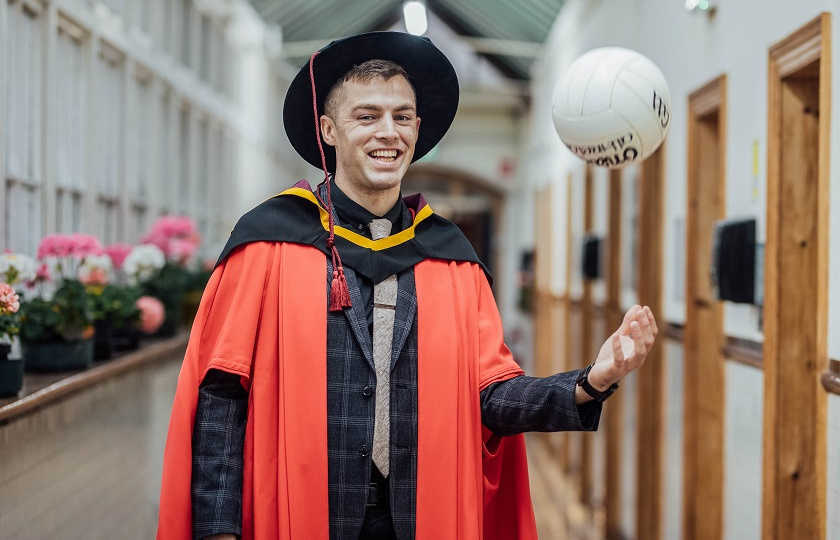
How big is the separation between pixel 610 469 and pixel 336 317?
4.76 meters

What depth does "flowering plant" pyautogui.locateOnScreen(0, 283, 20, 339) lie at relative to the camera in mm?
2900

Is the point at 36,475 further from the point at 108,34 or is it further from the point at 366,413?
the point at 108,34

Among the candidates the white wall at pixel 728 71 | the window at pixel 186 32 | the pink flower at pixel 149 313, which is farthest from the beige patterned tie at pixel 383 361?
the window at pixel 186 32

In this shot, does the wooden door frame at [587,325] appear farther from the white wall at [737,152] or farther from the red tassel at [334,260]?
the red tassel at [334,260]

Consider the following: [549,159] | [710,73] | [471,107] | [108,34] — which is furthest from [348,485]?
[471,107]

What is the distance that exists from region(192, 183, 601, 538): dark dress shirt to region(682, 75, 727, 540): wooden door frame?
2549 millimetres

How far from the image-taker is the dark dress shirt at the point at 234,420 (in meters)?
2.08

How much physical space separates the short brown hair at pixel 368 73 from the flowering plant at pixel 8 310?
1.16 m

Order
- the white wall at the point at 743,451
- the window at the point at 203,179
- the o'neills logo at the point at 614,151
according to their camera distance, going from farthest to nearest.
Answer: the window at the point at 203,179, the white wall at the point at 743,451, the o'neills logo at the point at 614,151

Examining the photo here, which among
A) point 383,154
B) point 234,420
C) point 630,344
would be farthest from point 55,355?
point 630,344

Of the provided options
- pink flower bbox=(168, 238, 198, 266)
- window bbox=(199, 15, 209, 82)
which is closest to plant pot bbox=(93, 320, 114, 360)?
pink flower bbox=(168, 238, 198, 266)

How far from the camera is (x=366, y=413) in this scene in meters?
2.16

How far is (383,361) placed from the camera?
2182 millimetres

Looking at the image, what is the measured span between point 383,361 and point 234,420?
0.32 m
